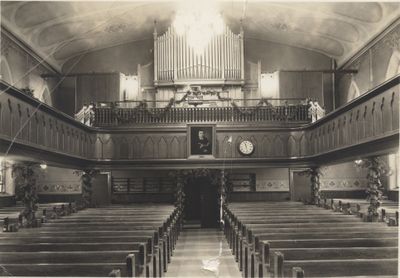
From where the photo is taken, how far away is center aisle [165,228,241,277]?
10.4m

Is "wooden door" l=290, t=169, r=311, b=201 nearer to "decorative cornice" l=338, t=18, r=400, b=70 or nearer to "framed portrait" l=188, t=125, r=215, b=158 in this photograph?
"framed portrait" l=188, t=125, r=215, b=158

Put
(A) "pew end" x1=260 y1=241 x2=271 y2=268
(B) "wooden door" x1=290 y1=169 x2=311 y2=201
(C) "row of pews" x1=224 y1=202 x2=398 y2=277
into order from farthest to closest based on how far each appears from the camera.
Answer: (B) "wooden door" x1=290 y1=169 x2=311 y2=201, (A) "pew end" x1=260 y1=241 x2=271 y2=268, (C) "row of pews" x1=224 y1=202 x2=398 y2=277

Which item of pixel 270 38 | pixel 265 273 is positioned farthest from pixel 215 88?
pixel 265 273

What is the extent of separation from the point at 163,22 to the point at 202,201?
9923 mm

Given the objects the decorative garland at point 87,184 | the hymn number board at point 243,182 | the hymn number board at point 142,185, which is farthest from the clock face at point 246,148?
the decorative garland at point 87,184

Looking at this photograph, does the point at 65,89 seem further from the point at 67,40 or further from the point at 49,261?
the point at 49,261

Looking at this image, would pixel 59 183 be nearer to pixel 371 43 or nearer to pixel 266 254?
pixel 371 43

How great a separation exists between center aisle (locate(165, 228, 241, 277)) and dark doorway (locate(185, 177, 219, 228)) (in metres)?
1.28

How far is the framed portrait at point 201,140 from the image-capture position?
19906 millimetres

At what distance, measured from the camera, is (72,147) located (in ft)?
53.8

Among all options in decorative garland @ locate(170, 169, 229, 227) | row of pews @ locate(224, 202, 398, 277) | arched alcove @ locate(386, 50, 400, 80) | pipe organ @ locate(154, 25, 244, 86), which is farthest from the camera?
pipe organ @ locate(154, 25, 244, 86)

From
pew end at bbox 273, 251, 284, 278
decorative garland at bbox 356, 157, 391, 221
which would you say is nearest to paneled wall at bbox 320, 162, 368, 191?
decorative garland at bbox 356, 157, 391, 221

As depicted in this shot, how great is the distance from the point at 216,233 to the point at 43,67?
12214 mm

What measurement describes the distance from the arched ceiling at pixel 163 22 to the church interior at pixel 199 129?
0.10 metres
